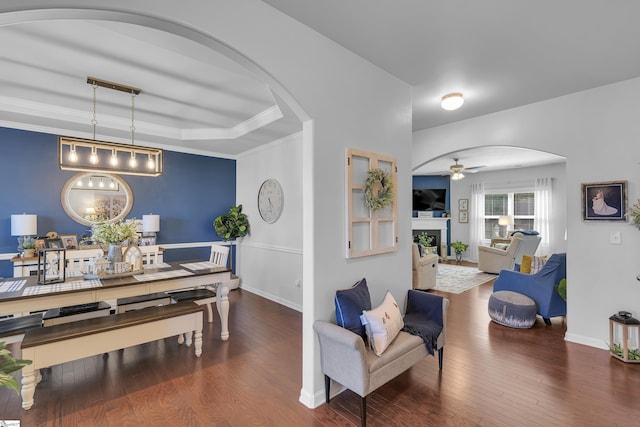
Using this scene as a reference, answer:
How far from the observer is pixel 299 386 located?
249 cm

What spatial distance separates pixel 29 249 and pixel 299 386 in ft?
13.1

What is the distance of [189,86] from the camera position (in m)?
3.23

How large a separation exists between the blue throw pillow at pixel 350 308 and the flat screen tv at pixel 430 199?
785cm

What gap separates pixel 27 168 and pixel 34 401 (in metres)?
3.32

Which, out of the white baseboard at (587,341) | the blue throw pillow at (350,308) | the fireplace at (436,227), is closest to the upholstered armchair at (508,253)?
the fireplace at (436,227)

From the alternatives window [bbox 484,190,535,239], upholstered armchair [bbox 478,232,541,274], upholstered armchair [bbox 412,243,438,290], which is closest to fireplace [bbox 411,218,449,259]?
window [bbox 484,190,535,239]

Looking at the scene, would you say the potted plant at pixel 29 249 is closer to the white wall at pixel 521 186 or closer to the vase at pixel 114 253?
the vase at pixel 114 253

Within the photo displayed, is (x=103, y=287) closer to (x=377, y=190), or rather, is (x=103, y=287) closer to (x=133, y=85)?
(x=133, y=85)

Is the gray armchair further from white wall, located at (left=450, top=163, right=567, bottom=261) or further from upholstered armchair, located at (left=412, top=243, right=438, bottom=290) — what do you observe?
white wall, located at (left=450, top=163, right=567, bottom=261)

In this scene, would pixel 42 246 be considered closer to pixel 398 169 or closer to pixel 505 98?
pixel 398 169

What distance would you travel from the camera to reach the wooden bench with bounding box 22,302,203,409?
2158mm

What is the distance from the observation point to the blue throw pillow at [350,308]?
219 centimetres

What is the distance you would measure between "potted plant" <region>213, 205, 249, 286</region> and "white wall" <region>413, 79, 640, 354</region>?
4.69 metres

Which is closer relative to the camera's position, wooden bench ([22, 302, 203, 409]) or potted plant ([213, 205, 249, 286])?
wooden bench ([22, 302, 203, 409])
